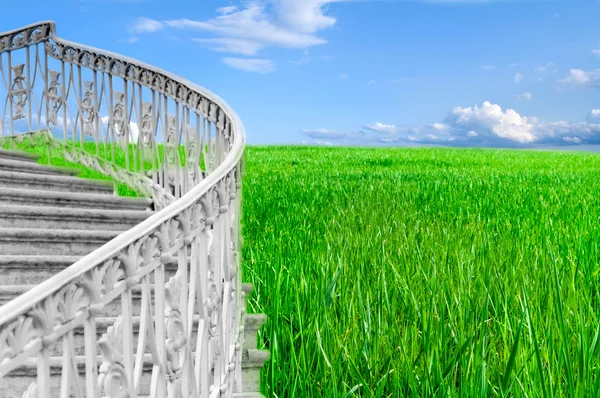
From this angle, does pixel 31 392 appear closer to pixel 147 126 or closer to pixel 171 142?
pixel 171 142

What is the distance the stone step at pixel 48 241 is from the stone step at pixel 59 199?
3.08ft

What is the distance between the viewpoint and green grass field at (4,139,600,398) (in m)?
2.71

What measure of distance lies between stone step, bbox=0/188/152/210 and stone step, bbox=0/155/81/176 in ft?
3.14

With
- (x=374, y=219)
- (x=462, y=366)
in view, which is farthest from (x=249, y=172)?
(x=462, y=366)

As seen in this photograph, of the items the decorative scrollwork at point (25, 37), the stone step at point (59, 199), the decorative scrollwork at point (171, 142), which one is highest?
the decorative scrollwork at point (25, 37)

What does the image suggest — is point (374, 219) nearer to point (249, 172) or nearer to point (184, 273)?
point (184, 273)

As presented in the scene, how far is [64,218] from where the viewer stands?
4.57m

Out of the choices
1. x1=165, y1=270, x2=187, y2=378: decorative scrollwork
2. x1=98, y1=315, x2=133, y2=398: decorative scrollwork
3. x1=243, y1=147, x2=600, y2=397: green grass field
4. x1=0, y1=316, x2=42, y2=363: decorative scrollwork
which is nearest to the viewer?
x1=0, y1=316, x2=42, y2=363: decorative scrollwork

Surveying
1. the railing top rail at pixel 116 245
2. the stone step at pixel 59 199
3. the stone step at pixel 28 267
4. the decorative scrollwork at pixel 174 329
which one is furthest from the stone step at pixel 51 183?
the decorative scrollwork at pixel 174 329

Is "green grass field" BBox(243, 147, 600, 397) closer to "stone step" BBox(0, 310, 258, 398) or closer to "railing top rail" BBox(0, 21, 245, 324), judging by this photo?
"stone step" BBox(0, 310, 258, 398)

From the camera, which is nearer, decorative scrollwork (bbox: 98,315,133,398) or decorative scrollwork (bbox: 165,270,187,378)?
decorative scrollwork (bbox: 98,315,133,398)

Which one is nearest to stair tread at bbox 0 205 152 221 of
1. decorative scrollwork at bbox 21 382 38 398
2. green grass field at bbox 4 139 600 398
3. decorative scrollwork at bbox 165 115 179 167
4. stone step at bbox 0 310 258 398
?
decorative scrollwork at bbox 165 115 179 167

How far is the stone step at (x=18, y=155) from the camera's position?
6410 mm

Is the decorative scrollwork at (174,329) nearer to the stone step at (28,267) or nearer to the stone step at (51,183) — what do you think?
the stone step at (28,267)
